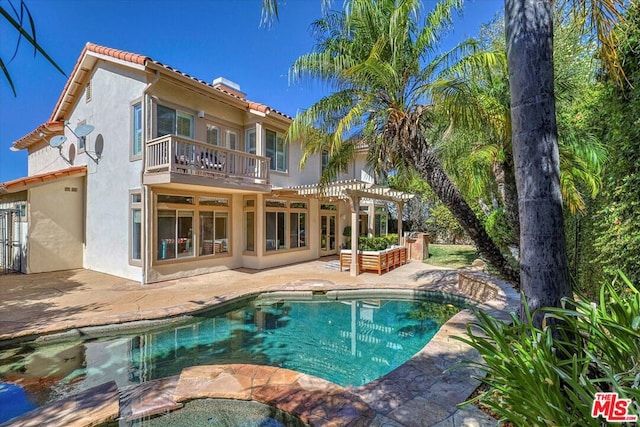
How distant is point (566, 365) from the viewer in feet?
9.21

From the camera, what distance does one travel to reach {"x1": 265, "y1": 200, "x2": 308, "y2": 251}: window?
14.8m

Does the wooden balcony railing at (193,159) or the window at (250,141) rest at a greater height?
the window at (250,141)

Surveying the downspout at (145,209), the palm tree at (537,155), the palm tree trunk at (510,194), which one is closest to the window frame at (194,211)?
the downspout at (145,209)

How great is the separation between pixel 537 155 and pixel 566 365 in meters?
2.08

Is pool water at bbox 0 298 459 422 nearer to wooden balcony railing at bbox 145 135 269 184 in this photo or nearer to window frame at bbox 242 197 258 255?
wooden balcony railing at bbox 145 135 269 184

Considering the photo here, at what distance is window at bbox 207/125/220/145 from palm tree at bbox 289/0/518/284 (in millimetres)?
6233

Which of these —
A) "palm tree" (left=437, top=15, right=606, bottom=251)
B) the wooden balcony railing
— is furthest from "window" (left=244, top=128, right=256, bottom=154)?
"palm tree" (left=437, top=15, right=606, bottom=251)

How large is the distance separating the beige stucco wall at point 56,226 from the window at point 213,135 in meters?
6.74

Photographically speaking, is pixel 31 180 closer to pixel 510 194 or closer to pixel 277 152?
pixel 277 152

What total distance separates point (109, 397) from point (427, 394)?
4.55 meters

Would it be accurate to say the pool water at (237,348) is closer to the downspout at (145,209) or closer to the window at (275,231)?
the downspout at (145,209)

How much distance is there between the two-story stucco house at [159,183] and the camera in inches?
426

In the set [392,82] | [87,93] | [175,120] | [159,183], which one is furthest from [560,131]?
[87,93]

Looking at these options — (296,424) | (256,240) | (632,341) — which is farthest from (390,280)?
(632,341)
